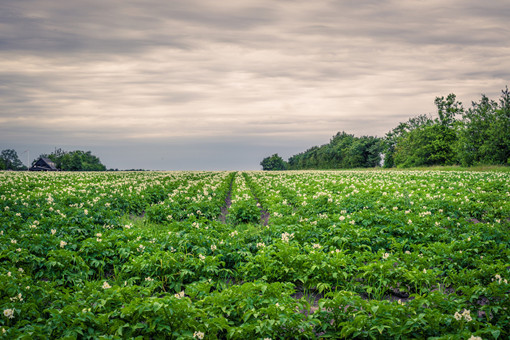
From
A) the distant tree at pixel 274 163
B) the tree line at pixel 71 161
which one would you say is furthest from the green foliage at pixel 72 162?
the distant tree at pixel 274 163

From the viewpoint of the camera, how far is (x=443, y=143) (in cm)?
7919

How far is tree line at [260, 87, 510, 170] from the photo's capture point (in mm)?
58906

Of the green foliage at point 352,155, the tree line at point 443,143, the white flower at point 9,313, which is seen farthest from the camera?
the green foliage at point 352,155

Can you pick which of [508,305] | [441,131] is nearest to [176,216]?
[508,305]

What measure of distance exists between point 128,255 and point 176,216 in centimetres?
554

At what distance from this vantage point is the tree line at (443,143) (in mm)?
58906

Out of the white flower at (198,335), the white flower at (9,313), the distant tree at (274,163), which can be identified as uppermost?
the distant tree at (274,163)

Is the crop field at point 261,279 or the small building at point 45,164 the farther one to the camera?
the small building at point 45,164

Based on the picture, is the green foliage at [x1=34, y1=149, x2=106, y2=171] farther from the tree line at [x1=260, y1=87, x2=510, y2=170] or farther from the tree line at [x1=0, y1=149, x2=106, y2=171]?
the tree line at [x1=260, y1=87, x2=510, y2=170]

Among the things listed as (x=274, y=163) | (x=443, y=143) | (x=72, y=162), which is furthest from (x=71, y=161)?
(x=443, y=143)

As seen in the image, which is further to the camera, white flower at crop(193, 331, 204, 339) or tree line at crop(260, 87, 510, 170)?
tree line at crop(260, 87, 510, 170)

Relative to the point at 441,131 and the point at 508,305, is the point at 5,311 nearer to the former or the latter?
the point at 508,305

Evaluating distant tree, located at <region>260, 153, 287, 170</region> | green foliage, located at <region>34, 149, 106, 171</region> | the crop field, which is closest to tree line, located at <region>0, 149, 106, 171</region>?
green foliage, located at <region>34, 149, 106, 171</region>

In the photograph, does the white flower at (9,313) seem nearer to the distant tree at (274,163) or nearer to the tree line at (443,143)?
the tree line at (443,143)
